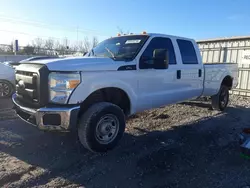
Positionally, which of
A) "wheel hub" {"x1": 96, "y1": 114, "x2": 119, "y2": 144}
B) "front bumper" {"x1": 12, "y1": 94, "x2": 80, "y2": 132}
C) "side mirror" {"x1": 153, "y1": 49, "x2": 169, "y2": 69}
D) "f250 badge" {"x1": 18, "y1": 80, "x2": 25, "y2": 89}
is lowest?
"wheel hub" {"x1": 96, "y1": 114, "x2": 119, "y2": 144}

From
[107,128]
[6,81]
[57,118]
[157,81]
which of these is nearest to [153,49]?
[157,81]

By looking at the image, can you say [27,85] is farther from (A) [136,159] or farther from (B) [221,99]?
(B) [221,99]

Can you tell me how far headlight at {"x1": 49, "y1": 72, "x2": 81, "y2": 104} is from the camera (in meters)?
3.28

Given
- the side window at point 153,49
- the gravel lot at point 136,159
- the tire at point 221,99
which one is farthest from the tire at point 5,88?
the tire at point 221,99

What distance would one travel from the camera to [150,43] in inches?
177

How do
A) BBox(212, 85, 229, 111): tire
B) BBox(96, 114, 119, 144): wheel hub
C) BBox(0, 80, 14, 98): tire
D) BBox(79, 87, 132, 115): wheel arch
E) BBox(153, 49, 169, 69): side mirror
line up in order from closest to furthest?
BBox(96, 114, 119, 144): wheel hub → BBox(79, 87, 132, 115): wheel arch → BBox(153, 49, 169, 69): side mirror → BBox(212, 85, 229, 111): tire → BBox(0, 80, 14, 98): tire

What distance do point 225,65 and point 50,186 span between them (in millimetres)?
5789

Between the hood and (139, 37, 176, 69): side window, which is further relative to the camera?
(139, 37, 176, 69): side window

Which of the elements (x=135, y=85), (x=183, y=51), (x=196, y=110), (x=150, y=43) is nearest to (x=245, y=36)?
(x=196, y=110)

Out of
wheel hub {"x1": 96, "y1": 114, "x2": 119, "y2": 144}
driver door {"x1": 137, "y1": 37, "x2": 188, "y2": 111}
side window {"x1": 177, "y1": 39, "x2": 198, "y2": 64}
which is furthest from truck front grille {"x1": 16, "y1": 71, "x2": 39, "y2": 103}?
side window {"x1": 177, "y1": 39, "x2": 198, "y2": 64}

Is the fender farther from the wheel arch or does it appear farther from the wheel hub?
the wheel hub

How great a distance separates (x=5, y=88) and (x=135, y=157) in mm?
6386

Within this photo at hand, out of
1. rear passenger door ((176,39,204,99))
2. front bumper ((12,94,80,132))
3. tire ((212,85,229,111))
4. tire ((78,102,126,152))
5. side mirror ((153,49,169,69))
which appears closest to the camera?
front bumper ((12,94,80,132))

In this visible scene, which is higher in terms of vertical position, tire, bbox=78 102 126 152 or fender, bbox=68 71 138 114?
fender, bbox=68 71 138 114
